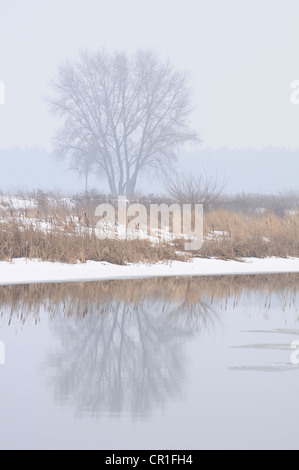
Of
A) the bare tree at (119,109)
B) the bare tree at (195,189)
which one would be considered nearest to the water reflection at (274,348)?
the bare tree at (195,189)

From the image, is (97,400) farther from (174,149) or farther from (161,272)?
(174,149)

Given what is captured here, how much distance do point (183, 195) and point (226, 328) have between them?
15.2m

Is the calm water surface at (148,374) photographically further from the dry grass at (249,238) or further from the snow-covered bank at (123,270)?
the dry grass at (249,238)

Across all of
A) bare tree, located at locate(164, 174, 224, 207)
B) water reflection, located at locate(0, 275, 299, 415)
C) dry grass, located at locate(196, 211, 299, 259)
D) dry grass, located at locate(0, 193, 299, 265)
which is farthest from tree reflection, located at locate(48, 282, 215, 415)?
bare tree, located at locate(164, 174, 224, 207)

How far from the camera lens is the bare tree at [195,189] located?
22125 mm

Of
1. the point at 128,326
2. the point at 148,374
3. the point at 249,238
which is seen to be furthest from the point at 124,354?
the point at 249,238

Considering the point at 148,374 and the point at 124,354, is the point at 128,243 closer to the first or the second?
the point at 124,354

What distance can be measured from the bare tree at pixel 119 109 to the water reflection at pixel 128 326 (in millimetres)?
35972

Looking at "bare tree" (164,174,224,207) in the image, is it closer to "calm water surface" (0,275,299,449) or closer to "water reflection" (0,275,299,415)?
"water reflection" (0,275,299,415)

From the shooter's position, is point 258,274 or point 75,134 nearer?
point 258,274

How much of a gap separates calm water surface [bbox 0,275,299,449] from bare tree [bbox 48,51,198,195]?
3948cm

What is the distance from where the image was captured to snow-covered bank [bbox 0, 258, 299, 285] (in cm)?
1249

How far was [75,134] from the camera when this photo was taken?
48.4 meters
